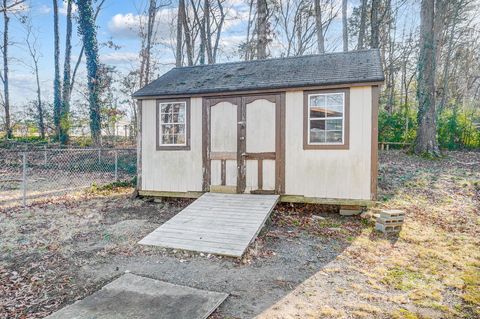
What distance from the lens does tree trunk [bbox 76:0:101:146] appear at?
48.4 ft

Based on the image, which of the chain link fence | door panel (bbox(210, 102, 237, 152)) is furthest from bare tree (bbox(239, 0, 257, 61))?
door panel (bbox(210, 102, 237, 152))

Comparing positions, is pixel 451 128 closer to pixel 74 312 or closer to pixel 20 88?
pixel 74 312

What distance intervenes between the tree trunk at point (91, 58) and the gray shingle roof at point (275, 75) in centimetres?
765

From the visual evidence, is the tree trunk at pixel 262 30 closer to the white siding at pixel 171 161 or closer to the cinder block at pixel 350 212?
the white siding at pixel 171 161

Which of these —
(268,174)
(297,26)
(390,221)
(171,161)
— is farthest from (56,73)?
(390,221)

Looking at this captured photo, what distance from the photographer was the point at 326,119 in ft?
21.7

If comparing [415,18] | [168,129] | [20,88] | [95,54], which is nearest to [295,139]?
[168,129]

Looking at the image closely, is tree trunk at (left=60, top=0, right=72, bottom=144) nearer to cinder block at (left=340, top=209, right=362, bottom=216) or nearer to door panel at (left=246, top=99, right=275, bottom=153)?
door panel at (left=246, top=99, right=275, bottom=153)

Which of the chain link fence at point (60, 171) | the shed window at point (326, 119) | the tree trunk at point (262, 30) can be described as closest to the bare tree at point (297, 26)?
the tree trunk at point (262, 30)

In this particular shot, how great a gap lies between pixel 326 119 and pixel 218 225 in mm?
3096

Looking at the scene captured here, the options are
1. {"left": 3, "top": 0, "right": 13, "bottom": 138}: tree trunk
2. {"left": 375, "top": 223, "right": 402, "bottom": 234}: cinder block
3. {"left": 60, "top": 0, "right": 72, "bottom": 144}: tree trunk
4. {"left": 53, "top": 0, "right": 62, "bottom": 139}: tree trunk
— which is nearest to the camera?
{"left": 375, "top": 223, "right": 402, "bottom": 234}: cinder block

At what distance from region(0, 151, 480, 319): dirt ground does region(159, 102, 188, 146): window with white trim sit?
5.33 feet

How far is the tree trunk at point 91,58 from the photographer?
48.4 ft

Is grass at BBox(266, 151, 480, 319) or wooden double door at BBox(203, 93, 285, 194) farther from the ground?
wooden double door at BBox(203, 93, 285, 194)
